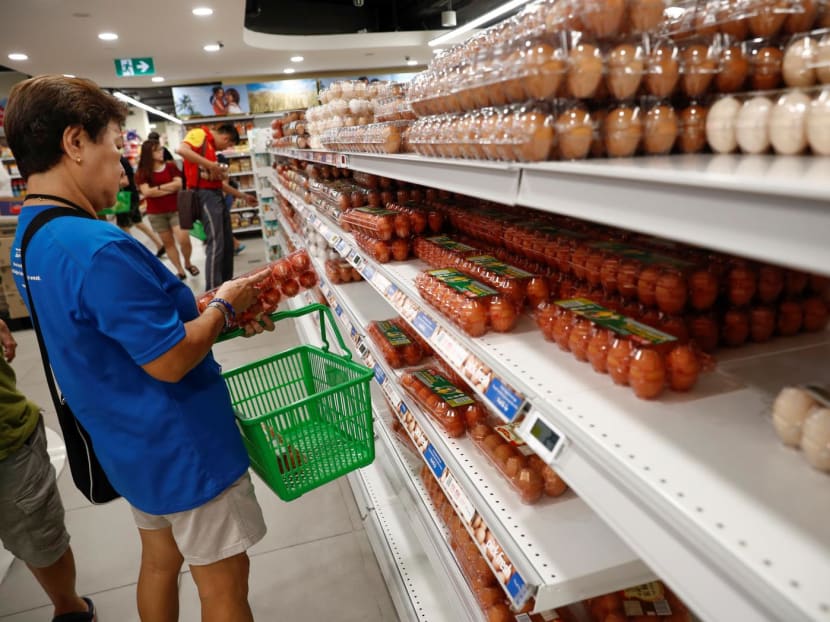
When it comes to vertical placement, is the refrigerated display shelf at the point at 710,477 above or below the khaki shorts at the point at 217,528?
above

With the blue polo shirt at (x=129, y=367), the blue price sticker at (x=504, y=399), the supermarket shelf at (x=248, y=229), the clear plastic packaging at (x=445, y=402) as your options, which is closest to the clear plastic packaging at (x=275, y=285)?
the blue polo shirt at (x=129, y=367)

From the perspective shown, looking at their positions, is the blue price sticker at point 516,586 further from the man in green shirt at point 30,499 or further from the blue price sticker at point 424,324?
the man in green shirt at point 30,499

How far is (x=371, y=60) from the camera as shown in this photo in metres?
12.8

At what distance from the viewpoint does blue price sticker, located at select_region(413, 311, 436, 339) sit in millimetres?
1719

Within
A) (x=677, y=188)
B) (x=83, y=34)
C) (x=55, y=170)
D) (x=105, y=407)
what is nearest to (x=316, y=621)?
(x=105, y=407)

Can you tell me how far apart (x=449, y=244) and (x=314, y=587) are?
1704 mm

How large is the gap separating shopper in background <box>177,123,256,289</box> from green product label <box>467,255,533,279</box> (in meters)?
4.97

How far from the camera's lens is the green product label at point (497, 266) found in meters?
1.69

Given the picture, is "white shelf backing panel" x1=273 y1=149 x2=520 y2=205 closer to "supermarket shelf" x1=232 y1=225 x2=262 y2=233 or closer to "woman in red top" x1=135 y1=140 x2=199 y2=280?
"woman in red top" x1=135 y1=140 x2=199 y2=280

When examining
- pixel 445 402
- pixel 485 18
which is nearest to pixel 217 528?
pixel 445 402

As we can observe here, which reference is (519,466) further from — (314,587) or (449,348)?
(314,587)

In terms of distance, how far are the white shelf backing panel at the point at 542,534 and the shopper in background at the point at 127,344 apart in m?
0.67

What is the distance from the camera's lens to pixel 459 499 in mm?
1665

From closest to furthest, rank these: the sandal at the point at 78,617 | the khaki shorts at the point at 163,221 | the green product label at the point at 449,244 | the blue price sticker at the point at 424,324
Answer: the blue price sticker at the point at 424,324, the green product label at the point at 449,244, the sandal at the point at 78,617, the khaki shorts at the point at 163,221
